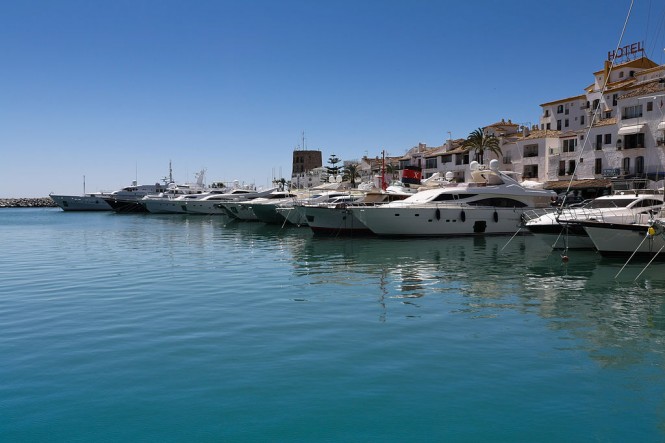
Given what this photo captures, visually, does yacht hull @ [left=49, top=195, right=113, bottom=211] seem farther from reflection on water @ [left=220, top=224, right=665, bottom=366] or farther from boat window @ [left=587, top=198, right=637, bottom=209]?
boat window @ [left=587, top=198, right=637, bottom=209]

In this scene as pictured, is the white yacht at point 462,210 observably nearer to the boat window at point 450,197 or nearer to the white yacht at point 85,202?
the boat window at point 450,197

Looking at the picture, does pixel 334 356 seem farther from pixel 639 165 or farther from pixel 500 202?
pixel 639 165

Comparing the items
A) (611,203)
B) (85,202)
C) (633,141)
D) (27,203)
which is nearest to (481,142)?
(633,141)

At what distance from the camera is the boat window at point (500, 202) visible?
38.2 metres

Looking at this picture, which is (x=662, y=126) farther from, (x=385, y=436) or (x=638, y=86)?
(x=385, y=436)

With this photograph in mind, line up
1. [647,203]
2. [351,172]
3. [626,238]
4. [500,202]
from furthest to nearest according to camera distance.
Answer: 1. [351,172]
2. [500,202]
3. [647,203]
4. [626,238]

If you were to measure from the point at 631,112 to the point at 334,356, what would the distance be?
2159 inches

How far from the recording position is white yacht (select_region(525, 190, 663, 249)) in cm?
2688

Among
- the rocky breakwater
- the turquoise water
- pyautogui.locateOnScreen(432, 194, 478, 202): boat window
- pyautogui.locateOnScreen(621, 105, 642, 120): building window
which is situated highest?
pyautogui.locateOnScreen(621, 105, 642, 120): building window

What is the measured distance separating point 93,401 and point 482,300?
11.6 meters

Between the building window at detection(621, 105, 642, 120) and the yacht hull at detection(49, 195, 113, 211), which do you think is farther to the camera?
the yacht hull at detection(49, 195, 113, 211)

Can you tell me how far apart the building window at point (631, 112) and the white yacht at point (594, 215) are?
27731 mm

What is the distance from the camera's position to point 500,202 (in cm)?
3888

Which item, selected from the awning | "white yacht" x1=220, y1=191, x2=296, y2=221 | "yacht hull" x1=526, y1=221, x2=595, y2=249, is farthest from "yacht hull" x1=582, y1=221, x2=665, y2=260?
"white yacht" x1=220, y1=191, x2=296, y2=221
